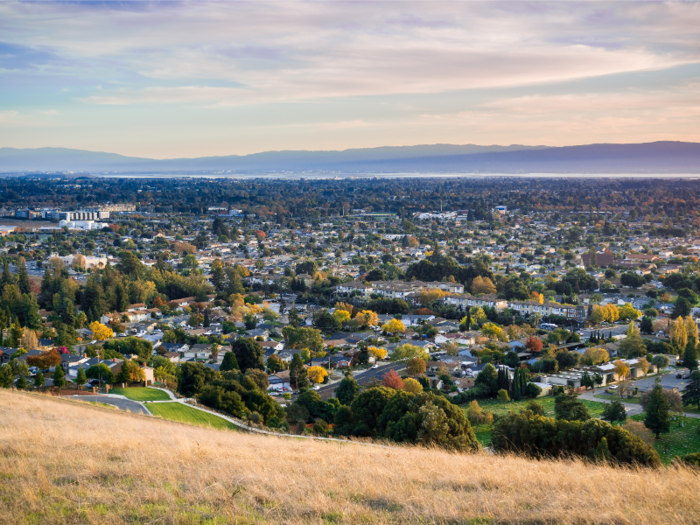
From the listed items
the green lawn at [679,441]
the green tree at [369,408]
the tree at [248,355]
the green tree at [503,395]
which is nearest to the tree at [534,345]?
the green tree at [503,395]

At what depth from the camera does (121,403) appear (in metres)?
12.9

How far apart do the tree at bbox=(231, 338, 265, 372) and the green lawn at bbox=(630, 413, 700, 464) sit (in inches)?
417

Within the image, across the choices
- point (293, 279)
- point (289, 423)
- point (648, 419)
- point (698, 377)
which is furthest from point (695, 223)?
point (289, 423)

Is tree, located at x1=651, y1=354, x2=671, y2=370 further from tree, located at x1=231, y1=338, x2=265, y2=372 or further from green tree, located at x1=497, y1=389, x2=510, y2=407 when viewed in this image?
tree, located at x1=231, y1=338, x2=265, y2=372

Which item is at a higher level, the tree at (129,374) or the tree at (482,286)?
the tree at (129,374)

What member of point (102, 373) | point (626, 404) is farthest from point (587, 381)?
point (102, 373)

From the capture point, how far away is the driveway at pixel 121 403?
12094mm

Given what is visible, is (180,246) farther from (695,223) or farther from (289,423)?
(695,223)

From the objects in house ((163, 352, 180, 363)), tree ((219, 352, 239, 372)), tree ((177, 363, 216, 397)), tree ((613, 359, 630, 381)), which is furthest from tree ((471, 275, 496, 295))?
tree ((177, 363, 216, 397))

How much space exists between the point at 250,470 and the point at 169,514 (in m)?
1.26

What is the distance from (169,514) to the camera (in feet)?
12.4

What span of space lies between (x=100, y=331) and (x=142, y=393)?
1009cm

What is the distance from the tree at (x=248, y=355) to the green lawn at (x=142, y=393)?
15.8 ft

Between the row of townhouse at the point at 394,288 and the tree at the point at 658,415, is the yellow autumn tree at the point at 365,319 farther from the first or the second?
the tree at the point at 658,415
